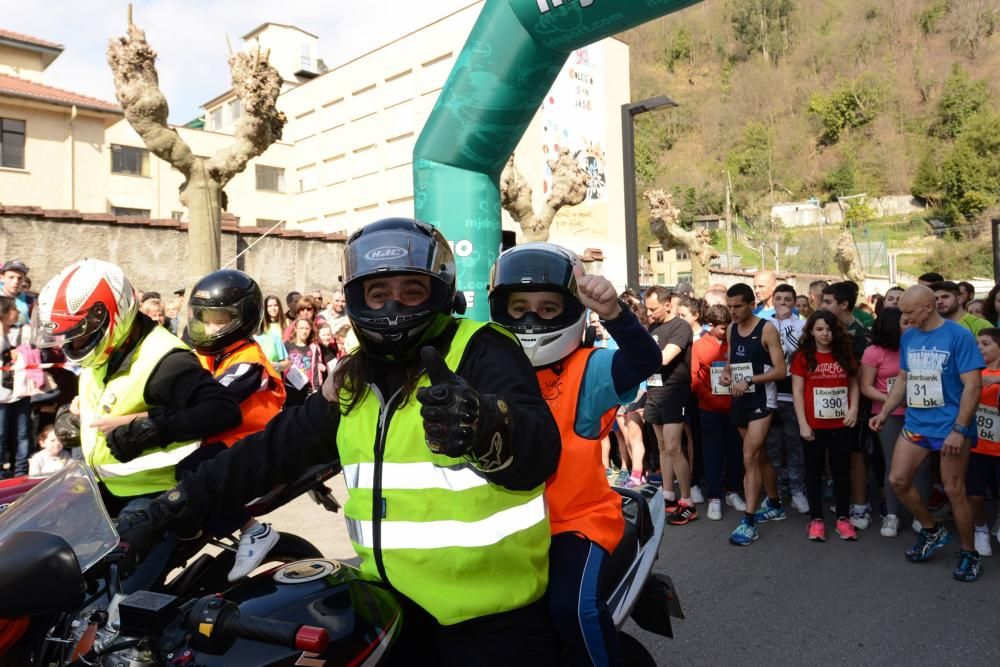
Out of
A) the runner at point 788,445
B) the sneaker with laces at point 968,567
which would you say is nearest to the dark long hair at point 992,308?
the runner at point 788,445

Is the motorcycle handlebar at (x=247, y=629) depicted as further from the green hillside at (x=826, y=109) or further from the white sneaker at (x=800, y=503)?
the green hillside at (x=826, y=109)

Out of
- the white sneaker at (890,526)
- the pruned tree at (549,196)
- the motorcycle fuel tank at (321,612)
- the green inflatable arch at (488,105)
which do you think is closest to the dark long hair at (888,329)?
the white sneaker at (890,526)

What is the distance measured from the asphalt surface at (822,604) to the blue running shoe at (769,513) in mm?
310

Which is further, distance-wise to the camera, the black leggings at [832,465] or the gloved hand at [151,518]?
the black leggings at [832,465]

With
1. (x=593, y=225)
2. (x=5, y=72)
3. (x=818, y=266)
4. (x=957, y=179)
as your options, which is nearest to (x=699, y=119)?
(x=957, y=179)

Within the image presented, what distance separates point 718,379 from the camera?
6.64m

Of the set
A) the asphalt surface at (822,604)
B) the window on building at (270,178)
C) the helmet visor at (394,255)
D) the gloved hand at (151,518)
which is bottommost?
the asphalt surface at (822,604)

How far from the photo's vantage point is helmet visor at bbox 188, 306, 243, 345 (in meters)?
4.06

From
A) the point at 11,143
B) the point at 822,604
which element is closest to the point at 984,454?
the point at 822,604

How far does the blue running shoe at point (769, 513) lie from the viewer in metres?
6.45

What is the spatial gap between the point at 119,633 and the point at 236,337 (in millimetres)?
2623

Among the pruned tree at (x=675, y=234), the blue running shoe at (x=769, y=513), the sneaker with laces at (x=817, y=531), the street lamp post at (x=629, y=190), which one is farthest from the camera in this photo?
the pruned tree at (x=675, y=234)

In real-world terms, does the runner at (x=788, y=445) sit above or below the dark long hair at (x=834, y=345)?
below

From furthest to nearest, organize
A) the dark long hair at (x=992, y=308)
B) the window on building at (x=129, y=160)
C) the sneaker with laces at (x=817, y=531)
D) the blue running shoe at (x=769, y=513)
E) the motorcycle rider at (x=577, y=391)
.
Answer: the window on building at (x=129, y=160), the dark long hair at (x=992, y=308), the blue running shoe at (x=769, y=513), the sneaker with laces at (x=817, y=531), the motorcycle rider at (x=577, y=391)
